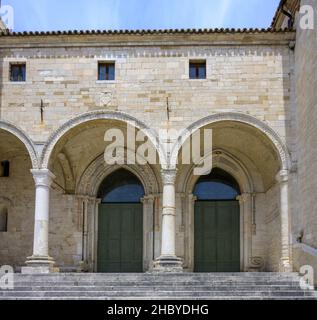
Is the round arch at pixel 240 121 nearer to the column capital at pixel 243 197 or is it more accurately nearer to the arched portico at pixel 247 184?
the arched portico at pixel 247 184

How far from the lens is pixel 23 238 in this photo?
2142 centimetres

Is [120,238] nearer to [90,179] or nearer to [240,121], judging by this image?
[90,179]

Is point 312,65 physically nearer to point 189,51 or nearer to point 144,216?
point 189,51

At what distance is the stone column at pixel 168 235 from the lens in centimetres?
1781

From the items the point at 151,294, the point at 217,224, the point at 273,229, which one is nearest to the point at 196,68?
the point at 273,229

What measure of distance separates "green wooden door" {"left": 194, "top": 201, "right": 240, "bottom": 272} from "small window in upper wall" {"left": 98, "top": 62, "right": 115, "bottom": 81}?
17.7 feet

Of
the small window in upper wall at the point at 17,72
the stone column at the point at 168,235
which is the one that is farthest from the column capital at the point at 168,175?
the small window in upper wall at the point at 17,72

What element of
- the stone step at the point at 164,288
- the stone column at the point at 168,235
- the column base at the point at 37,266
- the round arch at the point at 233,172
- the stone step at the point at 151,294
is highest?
the round arch at the point at 233,172

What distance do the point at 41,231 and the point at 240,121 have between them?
6158mm

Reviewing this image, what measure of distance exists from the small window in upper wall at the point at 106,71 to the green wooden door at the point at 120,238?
484 centimetres

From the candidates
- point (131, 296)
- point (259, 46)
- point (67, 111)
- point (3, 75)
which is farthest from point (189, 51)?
point (131, 296)

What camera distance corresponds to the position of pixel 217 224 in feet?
71.1

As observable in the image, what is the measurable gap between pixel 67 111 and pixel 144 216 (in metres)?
4.73

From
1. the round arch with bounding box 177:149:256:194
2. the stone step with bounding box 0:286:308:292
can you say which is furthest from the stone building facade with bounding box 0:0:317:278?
the stone step with bounding box 0:286:308:292
